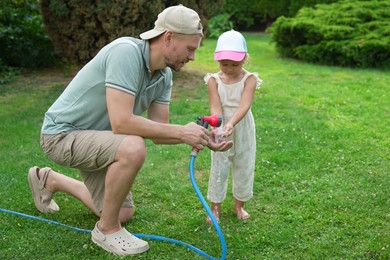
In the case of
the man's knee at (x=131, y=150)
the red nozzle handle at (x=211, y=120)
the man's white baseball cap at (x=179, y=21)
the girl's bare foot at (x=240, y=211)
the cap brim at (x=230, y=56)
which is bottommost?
the girl's bare foot at (x=240, y=211)

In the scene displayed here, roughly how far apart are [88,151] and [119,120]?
0.87 feet

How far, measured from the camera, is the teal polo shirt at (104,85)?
2.79 meters

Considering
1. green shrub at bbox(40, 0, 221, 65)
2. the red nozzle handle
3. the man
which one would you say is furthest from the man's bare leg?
green shrub at bbox(40, 0, 221, 65)

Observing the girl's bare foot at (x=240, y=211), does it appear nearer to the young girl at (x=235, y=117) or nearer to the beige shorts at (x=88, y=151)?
the young girl at (x=235, y=117)

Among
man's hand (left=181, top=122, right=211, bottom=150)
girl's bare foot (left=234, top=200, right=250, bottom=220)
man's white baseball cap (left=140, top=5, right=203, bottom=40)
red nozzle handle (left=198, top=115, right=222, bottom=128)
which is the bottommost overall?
girl's bare foot (left=234, top=200, right=250, bottom=220)

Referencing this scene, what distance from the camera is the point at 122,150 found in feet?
9.19

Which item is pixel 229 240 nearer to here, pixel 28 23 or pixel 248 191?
pixel 248 191

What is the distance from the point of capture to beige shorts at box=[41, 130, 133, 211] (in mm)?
2857

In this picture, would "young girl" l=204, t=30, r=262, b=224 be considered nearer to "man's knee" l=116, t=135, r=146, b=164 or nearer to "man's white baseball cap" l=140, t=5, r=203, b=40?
"man's white baseball cap" l=140, t=5, r=203, b=40

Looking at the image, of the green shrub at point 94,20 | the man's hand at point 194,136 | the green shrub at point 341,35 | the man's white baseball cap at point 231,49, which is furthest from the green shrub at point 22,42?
the man's hand at point 194,136

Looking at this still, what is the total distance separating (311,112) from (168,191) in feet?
8.62

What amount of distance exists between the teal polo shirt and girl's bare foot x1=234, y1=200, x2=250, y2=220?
2.81 ft

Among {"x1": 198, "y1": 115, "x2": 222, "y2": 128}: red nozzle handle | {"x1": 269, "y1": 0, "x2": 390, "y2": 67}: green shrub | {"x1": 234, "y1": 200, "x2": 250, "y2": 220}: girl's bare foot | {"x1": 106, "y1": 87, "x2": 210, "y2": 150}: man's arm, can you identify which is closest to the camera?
{"x1": 106, "y1": 87, "x2": 210, "y2": 150}: man's arm

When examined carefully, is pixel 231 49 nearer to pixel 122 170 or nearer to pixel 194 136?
pixel 194 136
